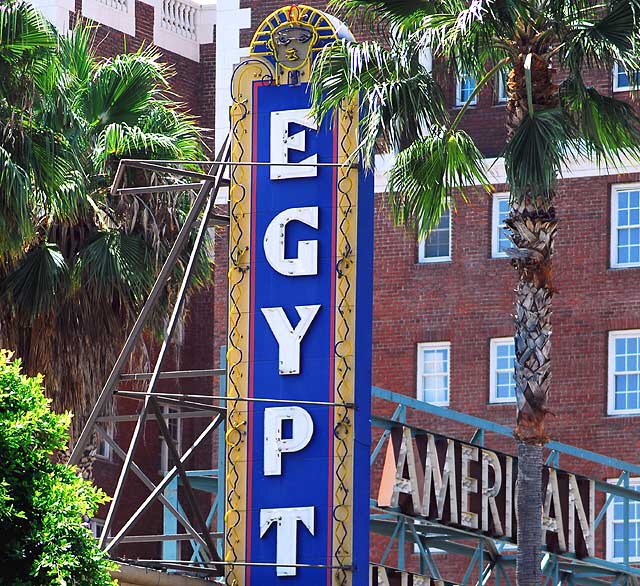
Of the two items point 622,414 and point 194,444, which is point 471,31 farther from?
point 622,414

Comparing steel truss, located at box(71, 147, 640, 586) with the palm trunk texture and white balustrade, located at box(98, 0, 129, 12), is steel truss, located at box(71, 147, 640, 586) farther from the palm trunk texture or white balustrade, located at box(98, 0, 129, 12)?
white balustrade, located at box(98, 0, 129, 12)

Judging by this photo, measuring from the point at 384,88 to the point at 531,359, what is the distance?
3917mm

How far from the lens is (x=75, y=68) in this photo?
34750 mm

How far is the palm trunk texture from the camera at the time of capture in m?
26.1

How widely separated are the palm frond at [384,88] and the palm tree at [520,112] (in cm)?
2

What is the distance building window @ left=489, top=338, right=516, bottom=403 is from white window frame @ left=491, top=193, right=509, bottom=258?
6.47 feet

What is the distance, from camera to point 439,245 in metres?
48.9

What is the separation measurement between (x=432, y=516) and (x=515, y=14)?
32.9 feet

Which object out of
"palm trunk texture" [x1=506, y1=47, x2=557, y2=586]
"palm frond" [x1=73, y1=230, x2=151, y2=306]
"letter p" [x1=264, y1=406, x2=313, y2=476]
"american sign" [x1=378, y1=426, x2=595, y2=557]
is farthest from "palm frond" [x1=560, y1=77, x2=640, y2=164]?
"palm frond" [x1=73, y1=230, x2=151, y2=306]

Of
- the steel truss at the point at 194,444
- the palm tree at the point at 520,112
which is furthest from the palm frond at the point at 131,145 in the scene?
the palm tree at the point at 520,112

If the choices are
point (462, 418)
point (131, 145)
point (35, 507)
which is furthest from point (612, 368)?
point (35, 507)

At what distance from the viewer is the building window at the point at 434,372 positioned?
1898 inches

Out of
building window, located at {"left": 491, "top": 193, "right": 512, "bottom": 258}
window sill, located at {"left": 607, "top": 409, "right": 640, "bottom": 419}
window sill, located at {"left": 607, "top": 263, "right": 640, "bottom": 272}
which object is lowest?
window sill, located at {"left": 607, "top": 409, "right": 640, "bottom": 419}

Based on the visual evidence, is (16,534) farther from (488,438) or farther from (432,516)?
(488,438)
